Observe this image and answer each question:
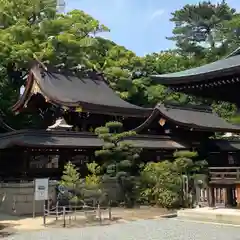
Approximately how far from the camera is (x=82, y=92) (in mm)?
28391

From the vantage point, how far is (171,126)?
24047mm

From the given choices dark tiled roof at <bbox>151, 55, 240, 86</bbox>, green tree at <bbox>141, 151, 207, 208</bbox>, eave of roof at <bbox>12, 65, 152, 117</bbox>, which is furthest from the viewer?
eave of roof at <bbox>12, 65, 152, 117</bbox>

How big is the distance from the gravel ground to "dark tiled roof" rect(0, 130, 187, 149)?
7286mm

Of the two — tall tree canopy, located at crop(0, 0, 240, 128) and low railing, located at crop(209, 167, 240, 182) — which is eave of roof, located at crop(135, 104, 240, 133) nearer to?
tall tree canopy, located at crop(0, 0, 240, 128)

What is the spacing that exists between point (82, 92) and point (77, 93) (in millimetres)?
628

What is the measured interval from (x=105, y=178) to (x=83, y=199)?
4.75 m

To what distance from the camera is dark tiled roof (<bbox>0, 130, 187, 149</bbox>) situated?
19.2m

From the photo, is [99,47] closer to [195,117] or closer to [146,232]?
[195,117]

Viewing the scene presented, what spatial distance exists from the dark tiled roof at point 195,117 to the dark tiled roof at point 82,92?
9.47 feet

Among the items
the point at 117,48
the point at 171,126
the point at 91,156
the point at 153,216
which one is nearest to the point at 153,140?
the point at 171,126

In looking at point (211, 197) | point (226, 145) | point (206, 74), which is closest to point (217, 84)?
point (206, 74)

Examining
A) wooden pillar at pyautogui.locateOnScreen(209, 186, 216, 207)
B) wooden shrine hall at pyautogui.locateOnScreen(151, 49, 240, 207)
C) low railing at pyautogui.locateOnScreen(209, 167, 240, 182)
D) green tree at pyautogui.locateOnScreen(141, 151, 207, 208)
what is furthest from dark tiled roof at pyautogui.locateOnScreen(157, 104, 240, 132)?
wooden shrine hall at pyautogui.locateOnScreen(151, 49, 240, 207)

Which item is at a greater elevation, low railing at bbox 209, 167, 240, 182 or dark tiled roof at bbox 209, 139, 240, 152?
dark tiled roof at bbox 209, 139, 240, 152

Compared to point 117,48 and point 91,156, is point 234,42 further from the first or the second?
point 91,156
